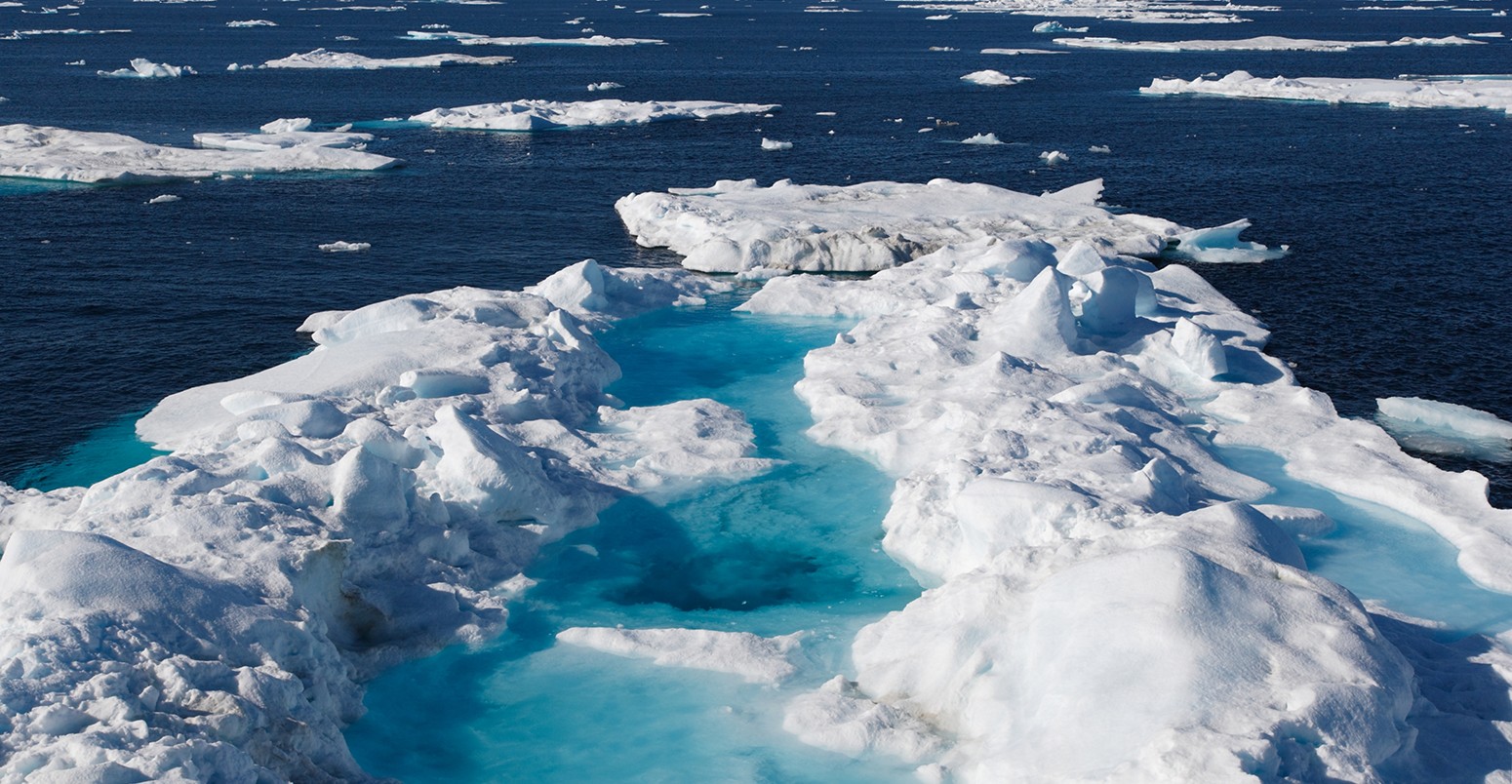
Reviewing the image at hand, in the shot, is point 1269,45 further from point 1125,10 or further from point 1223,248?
point 1223,248

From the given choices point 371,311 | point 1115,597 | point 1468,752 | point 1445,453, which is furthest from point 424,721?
point 1445,453

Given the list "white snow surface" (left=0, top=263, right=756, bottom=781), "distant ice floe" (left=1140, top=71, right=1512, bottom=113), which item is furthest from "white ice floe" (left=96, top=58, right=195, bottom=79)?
"distant ice floe" (left=1140, top=71, right=1512, bottom=113)

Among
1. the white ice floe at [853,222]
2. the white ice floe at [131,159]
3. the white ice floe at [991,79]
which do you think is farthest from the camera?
the white ice floe at [991,79]

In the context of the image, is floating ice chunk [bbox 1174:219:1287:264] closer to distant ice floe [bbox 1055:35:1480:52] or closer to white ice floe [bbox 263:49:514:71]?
white ice floe [bbox 263:49:514:71]

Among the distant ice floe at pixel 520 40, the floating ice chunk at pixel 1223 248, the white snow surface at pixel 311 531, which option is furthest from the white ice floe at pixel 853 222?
the distant ice floe at pixel 520 40

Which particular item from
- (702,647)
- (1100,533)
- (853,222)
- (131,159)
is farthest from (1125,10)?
(702,647)

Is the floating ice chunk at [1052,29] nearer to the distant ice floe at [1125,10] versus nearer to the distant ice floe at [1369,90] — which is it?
the distant ice floe at [1125,10]

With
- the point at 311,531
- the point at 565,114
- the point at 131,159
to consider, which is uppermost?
the point at 131,159
